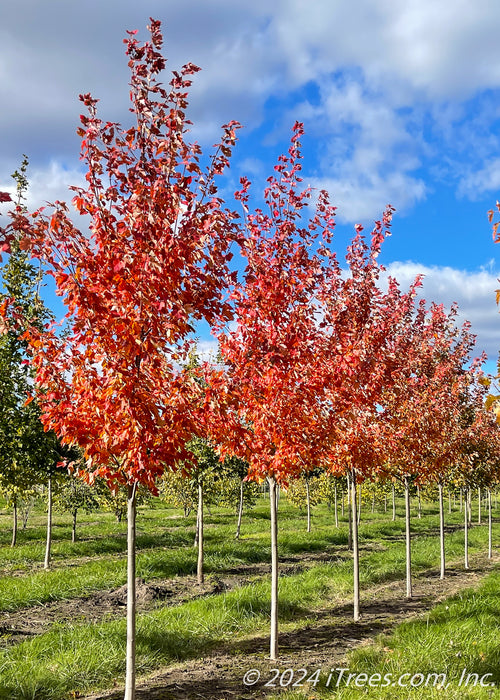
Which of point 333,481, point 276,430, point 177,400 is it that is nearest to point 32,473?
point 276,430

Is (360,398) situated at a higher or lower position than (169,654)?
higher

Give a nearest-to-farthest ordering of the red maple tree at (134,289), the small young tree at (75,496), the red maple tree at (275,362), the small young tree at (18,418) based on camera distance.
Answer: the red maple tree at (134,289)
the red maple tree at (275,362)
the small young tree at (18,418)
the small young tree at (75,496)

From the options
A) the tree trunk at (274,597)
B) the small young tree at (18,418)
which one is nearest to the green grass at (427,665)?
the tree trunk at (274,597)

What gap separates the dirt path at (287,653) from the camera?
6.64m

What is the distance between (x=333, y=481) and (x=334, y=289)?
965 inches

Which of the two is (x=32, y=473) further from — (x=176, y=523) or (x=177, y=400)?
(x=176, y=523)

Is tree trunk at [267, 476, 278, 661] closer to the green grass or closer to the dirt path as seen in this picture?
the dirt path

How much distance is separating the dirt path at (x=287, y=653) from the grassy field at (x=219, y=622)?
0.12 m

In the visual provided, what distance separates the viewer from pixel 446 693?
5785 mm

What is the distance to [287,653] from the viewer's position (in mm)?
8211

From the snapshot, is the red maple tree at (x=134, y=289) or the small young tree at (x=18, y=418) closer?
the red maple tree at (x=134, y=289)

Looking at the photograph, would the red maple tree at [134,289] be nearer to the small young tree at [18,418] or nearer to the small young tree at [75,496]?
the small young tree at [18,418]

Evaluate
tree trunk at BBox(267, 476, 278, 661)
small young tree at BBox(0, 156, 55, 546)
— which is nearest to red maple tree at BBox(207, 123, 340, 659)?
tree trunk at BBox(267, 476, 278, 661)

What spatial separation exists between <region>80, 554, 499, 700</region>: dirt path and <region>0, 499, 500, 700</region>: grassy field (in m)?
0.12
